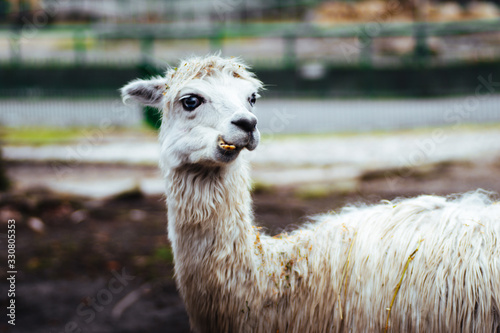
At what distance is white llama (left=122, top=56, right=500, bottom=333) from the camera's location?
269 cm

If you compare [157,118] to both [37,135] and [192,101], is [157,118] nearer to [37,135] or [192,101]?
[37,135]

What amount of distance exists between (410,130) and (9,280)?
29.4 feet

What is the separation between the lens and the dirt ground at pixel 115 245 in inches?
176

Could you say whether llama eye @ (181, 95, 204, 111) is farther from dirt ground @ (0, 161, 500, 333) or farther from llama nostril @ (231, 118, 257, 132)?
dirt ground @ (0, 161, 500, 333)

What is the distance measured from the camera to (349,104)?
42.1ft

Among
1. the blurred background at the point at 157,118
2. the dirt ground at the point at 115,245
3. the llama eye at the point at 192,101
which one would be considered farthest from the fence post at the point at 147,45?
the llama eye at the point at 192,101

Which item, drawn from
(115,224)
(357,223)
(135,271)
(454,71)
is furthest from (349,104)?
(357,223)

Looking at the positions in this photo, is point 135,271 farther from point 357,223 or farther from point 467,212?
point 467,212

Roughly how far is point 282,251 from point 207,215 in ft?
1.71

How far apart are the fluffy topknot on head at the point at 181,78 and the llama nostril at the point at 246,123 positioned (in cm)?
45

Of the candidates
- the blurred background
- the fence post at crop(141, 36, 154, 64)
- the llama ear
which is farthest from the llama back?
the fence post at crop(141, 36, 154, 64)

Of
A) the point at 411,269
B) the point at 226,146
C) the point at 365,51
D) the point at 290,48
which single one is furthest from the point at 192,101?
the point at 290,48

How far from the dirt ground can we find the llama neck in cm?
79

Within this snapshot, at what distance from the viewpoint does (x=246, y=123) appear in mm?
2715
